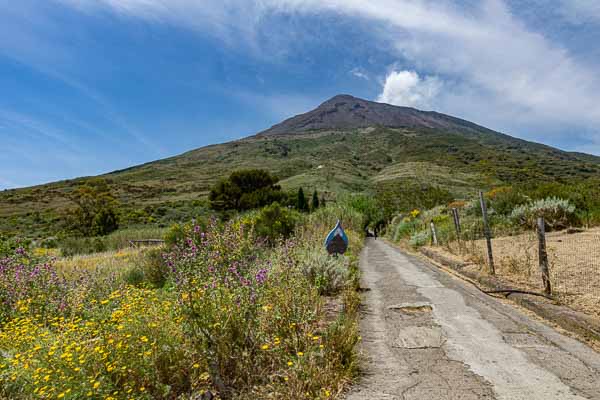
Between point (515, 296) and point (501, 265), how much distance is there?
183cm

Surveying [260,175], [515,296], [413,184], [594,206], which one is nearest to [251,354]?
[515,296]

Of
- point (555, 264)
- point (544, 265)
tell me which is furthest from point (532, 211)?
point (544, 265)

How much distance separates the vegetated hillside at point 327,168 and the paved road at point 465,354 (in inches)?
1656

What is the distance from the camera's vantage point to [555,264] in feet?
22.0

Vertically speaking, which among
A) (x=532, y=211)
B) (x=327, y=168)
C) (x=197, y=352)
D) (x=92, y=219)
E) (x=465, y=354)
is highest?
(x=327, y=168)

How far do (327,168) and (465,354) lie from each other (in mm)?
86741

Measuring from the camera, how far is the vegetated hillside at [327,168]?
57562 millimetres

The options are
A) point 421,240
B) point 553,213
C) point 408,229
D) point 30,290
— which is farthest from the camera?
point 408,229

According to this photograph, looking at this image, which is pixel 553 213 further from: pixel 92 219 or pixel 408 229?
pixel 92 219

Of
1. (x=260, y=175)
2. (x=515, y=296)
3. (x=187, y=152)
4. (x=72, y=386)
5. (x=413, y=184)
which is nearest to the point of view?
(x=72, y=386)

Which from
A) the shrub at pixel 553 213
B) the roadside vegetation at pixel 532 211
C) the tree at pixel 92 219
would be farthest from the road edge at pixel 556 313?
the tree at pixel 92 219

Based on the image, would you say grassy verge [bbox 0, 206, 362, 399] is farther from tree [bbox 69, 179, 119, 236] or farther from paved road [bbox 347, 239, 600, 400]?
tree [bbox 69, 179, 119, 236]

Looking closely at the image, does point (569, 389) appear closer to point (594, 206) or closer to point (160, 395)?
point (160, 395)

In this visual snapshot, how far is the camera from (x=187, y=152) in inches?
6181
